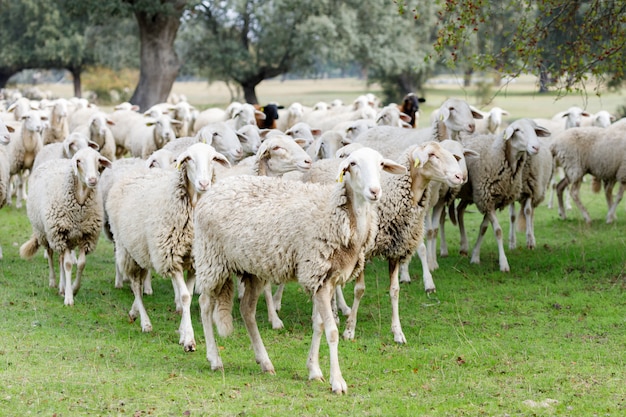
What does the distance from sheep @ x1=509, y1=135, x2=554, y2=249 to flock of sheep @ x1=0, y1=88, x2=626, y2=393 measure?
2 cm

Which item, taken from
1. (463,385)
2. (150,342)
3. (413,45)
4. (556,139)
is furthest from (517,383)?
(413,45)

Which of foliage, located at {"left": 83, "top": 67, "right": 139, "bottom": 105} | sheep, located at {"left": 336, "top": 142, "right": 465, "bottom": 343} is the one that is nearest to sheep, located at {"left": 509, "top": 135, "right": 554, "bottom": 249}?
sheep, located at {"left": 336, "top": 142, "right": 465, "bottom": 343}

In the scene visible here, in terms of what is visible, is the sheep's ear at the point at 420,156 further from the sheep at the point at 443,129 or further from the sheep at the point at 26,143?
the sheep at the point at 26,143

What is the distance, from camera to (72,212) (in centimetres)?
927

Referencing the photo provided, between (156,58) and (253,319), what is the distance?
85.5 feet

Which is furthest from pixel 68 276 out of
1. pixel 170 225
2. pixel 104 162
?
pixel 170 225

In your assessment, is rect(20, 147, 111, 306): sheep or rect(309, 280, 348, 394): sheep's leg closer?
rect(309, 280, 348, 394): sheep's leg

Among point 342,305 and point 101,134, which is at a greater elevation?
point 101,134

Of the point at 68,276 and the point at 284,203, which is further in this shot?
the point at 68,276

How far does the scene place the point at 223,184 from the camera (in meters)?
6.97

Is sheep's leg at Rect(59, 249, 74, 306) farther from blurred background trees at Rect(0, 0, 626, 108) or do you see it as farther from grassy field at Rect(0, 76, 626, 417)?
blurred background trees at Rect(0, 0, 626, 108)

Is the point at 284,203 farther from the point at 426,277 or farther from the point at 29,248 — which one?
the point at 29,248

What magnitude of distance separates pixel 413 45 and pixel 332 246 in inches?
1398

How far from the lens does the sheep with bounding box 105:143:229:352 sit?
7.55 metres
